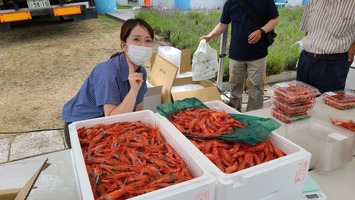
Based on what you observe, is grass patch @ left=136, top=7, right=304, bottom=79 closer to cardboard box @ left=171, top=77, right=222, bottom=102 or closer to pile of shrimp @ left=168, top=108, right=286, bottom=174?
cardboard box @ left=171, top=77, right=222, bottom=102

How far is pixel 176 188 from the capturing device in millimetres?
816

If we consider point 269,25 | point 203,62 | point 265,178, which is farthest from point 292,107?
point 203,62

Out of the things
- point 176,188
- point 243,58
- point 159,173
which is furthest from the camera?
point 243,58

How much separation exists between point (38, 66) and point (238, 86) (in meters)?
3.87

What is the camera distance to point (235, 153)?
3.55 feet

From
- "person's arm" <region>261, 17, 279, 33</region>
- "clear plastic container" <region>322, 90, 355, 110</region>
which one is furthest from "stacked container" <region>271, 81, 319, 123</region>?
"person's arm" <region>261, 17, 279, 33</region>

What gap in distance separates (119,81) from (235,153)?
0.95m

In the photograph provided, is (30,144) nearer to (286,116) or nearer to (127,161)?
(127,161)

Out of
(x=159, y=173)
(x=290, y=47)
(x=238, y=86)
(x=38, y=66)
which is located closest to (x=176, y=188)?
(x=159, y=173)

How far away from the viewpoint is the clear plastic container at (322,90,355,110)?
2.06m

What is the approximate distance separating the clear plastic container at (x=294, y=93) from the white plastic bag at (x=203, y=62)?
4.49 ft

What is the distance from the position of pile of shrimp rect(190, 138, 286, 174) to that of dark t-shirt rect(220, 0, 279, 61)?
2084 mm

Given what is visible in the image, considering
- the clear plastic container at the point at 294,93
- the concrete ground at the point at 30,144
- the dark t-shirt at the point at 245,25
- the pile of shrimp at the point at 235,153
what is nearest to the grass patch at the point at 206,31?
the dark t-shirt at the point at 245,25

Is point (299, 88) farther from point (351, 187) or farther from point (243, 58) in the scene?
point (243, 58)
